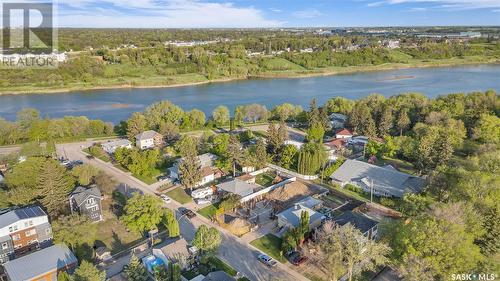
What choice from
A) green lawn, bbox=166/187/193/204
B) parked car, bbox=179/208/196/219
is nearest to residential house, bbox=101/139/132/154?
green lawn, bbox=166/187/193/204

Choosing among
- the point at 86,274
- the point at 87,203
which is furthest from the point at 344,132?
the point at 86,274

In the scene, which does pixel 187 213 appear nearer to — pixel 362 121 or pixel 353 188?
pixel 353 188

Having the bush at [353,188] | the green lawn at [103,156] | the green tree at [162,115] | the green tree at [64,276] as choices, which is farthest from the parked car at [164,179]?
the bush at [353,188]

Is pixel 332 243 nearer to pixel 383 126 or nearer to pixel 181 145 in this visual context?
pixel 181 145

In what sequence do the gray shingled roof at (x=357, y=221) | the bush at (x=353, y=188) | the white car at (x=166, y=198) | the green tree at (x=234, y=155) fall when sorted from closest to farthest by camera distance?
the gray shingled roof at (x=357, y=221)
the white car at (x=166, y=198)
the bush at (x=353, y=188)
the green tree at (x=234, y=155)

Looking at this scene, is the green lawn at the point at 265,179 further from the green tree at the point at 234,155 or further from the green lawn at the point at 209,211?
the green lawn at the point at 209,211
